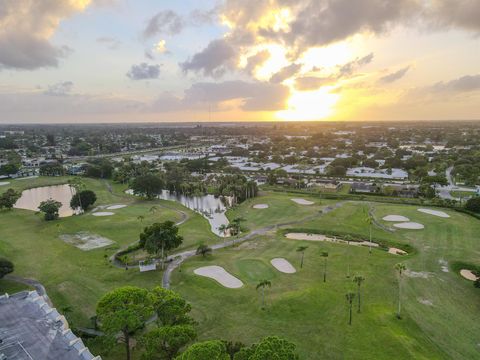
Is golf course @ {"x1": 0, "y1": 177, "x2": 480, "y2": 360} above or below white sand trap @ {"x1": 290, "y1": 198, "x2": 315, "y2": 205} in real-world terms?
above

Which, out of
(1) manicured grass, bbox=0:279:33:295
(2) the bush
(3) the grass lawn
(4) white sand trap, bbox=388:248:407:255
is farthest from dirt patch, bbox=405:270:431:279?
(1) manicured grass, bbox=0:279:33:295

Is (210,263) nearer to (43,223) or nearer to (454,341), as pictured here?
(454,341)

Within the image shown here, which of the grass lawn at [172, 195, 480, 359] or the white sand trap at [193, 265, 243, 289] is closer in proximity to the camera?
the grass lawn at [172, 195, 480, 359]

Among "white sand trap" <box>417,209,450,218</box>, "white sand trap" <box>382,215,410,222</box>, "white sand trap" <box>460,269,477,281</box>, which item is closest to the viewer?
"white sand trap" <box>460,269,477,281</box>

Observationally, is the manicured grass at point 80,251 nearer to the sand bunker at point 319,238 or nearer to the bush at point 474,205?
the sand bunker at point 319,238

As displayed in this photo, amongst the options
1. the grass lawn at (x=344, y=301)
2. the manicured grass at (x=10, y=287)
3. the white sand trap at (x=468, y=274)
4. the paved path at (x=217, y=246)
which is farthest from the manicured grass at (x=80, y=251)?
the white sand trap at (x=468, y=274)

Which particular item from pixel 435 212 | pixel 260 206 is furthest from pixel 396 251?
pixel 260 206

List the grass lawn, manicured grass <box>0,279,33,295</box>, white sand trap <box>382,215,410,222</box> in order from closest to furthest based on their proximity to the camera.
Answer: the grass lawn → manicured grass <box>0,279,33,295</box> → white sand trap <box>382,215,410,222</box>

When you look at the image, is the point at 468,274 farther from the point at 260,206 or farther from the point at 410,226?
the point at 260,206

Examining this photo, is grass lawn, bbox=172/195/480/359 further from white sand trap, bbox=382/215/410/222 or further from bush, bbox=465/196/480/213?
bush, bbox=465/196/480/213
